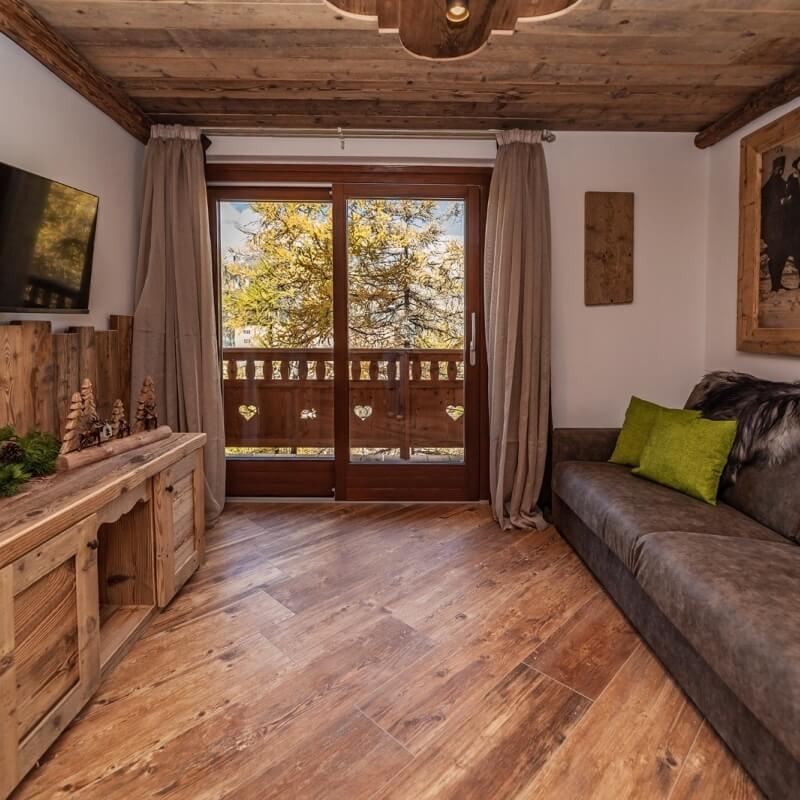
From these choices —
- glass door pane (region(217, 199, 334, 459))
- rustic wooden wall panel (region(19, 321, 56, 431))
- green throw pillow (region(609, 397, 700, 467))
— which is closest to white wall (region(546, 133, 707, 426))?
green throw pillow (region(609, 397, 700, 467))

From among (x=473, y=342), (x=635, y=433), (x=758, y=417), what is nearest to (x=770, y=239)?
(x=758, y=417)

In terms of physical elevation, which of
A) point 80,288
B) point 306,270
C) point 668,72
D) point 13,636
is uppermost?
point 668,72

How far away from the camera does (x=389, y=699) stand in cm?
165

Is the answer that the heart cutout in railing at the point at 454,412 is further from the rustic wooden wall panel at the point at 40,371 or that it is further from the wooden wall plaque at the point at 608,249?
the rustic wooden wall panel at the point at 40,371

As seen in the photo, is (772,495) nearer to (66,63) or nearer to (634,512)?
(634,512)

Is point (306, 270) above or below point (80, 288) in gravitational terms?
above

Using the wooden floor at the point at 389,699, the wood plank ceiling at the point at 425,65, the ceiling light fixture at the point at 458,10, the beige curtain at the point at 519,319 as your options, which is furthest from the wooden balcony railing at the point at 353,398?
the ceiling light fixture at the point at 458,10

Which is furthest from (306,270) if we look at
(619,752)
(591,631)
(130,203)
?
(619,752)

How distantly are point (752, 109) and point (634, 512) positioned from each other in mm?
2263

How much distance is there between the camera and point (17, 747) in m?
1.28

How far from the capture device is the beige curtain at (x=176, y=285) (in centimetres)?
300

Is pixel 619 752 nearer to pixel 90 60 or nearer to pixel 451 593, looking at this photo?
pixel 451 593

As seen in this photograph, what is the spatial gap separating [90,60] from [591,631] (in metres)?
3.26

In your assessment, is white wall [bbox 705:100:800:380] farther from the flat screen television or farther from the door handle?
the flat screen television
